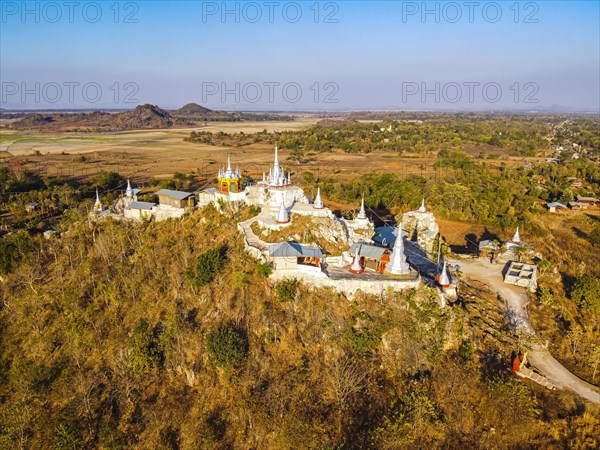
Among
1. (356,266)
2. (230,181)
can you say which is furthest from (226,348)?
(230,181)

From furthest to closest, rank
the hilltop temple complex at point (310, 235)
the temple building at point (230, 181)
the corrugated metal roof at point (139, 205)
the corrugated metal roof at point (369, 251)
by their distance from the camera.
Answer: the corrugated metal roof at point (139, 205) < the temple building at point (230, 181) < the corrugated metal roof at point (369, 251) < the hilltop temple complex at point (310, 235)

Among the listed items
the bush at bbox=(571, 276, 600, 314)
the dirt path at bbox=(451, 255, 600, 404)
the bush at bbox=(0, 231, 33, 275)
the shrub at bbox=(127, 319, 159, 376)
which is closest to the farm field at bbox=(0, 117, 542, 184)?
the bush at bbox=(0, 231, 33, 275)

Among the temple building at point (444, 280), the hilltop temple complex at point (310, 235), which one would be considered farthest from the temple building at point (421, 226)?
the temple building at point (444, 280)

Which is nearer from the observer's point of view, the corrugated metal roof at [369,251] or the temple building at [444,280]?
the temple building at [444,280]

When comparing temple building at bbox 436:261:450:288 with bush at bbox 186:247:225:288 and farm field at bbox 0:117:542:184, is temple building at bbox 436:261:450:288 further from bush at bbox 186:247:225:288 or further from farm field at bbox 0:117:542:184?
farm field at bbox 0:117:542:184

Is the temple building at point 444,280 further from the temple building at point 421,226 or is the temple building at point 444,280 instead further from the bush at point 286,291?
the temple building at point 421,226

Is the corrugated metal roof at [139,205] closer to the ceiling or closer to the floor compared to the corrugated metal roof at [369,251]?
closer to the ceiling

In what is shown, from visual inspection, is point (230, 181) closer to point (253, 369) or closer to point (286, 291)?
point (286, 291)
